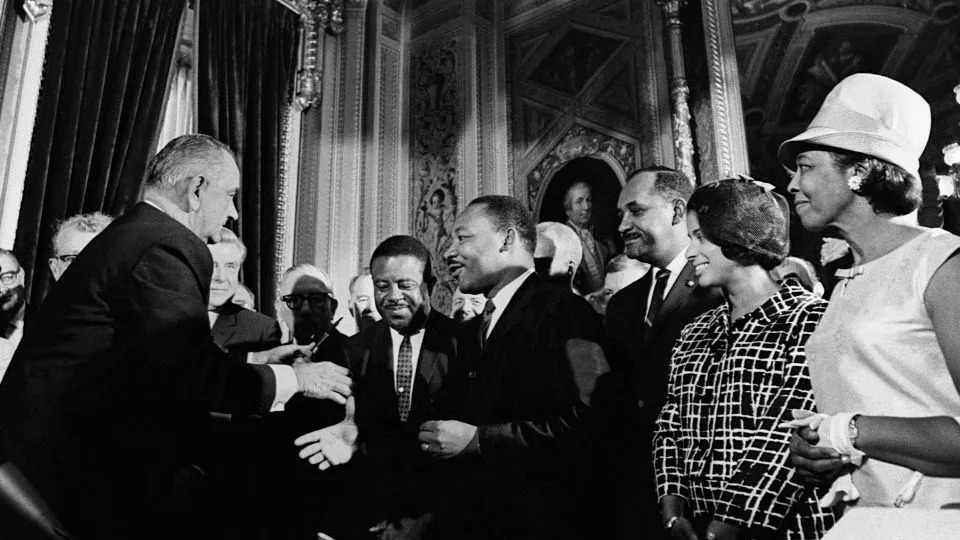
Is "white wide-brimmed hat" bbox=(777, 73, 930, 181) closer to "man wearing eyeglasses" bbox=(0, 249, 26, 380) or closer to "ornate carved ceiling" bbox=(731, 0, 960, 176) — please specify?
"man wearing eyeglasses" bbox=(0, 249, 26, 380)

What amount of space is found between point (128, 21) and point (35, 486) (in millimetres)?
5021

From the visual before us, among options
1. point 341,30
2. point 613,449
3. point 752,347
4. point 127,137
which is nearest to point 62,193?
point 127,137

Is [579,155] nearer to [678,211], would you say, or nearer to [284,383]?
[678,211]

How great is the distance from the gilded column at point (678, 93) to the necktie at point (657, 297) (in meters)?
3.09

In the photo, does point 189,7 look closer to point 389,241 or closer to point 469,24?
point 469,24

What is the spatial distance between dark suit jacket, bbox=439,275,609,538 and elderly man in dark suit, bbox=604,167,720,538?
0.19m

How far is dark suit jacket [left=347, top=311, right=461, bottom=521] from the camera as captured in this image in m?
2.50

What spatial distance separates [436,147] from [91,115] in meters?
3.01

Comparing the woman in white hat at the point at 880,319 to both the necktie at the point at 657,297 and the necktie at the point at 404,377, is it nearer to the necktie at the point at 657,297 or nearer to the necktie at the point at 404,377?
the necktie at the point at 657,297

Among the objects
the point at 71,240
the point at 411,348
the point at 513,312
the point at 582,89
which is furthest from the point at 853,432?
the point at 582,89

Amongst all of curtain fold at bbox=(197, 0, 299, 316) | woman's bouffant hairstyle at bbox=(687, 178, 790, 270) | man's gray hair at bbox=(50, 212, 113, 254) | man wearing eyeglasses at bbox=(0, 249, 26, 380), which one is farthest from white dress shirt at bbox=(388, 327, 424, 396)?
curtain fold at bbox=(197, 0, 299, 316)

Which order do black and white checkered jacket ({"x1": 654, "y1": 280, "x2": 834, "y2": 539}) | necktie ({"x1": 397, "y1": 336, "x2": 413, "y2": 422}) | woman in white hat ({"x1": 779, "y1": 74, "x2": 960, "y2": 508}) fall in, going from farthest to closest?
necktie ({"x1": 397, "y1": 336, "x2": 413, "y2": 422}), black and white checkered jacket ({"x1": 654, "y1": 280, "x2": 834, "y2": 539}), woman in white hat ({"x1": 779, "y1": 74, "x2": 960, "y2": 508})

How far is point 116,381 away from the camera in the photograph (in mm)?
1945

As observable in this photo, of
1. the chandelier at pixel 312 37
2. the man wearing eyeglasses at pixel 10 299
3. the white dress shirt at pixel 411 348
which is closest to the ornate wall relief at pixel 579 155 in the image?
the chandelier at pixel 312 37
